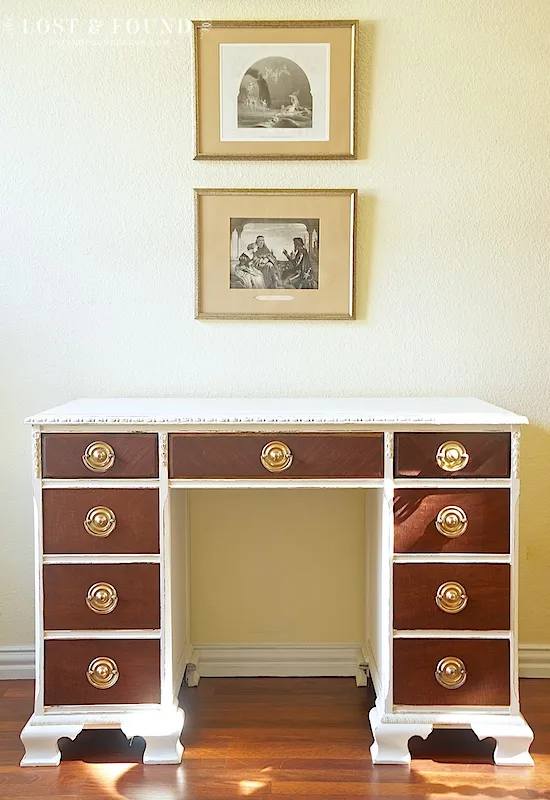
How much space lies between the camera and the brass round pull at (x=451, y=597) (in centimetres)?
209

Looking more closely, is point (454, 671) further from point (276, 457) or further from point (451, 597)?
point (276, 457)

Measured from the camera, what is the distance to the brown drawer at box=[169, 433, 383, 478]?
2.09 metres

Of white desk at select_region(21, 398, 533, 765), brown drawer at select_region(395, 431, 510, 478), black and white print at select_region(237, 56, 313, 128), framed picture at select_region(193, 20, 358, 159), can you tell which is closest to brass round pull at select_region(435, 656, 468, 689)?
white desk at select_region(21, 398, 533, 765)

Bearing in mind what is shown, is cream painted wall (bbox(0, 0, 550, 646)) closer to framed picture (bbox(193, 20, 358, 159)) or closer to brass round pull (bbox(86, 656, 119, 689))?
framed picture (bbox(193, 20, 358, 159))

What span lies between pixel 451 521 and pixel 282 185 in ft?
4.26

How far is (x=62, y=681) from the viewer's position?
6.92ft

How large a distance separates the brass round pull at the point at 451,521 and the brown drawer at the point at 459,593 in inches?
3.8

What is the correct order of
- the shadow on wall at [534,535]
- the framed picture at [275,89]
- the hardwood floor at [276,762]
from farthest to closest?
the shadow on wall at [534,535], the framed picture at [275,89], the hardwood floor at [276,762]

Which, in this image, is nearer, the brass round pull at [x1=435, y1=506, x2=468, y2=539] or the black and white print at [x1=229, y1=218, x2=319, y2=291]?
the brass round pull at [x1=435, y1=506, x2=468, y2=539]

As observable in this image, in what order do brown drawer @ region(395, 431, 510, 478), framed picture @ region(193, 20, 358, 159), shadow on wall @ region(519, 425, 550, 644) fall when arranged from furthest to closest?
shadow on wall @ region(519, 425, 550, 644), framed picture @ region(193, 20, 358, 159), brown drawer @ region(395, 431, 510, 478)

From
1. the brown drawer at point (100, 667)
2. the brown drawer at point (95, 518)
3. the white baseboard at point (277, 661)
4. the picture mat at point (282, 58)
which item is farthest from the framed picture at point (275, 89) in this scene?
the white baseboard at point (277, 661)

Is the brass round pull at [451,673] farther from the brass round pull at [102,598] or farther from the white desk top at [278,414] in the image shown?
the brass round pull at [102,598]

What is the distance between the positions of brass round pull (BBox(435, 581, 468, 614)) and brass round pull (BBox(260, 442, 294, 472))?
1.86 feet

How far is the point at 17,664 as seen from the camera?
8.75 feet
